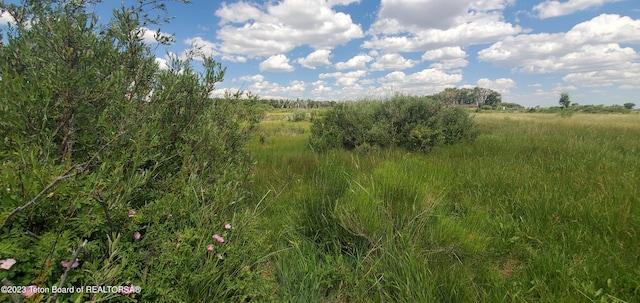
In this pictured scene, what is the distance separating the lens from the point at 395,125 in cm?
763

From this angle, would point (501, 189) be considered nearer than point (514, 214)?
No

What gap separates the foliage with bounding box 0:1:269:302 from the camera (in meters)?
1.18

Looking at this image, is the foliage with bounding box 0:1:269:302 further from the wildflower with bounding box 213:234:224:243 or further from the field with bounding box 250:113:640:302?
the field with bounding box 250:113:640:302

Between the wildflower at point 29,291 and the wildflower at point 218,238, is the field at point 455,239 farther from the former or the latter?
the wildflower at point 29,291

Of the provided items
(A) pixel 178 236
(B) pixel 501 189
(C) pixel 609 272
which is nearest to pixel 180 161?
(A) pixel 178 236

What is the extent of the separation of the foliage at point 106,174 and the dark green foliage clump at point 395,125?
5.04 meters

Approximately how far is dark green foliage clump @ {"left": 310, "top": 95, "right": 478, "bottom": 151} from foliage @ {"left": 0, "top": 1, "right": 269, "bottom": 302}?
5041 mm

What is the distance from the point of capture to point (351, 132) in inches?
306

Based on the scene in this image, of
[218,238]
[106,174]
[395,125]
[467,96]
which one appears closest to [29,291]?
[106,174]

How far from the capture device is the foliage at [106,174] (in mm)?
1182

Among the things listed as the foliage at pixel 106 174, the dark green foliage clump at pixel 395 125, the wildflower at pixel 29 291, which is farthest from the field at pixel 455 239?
the dark green foliage clump at pixel 395 125

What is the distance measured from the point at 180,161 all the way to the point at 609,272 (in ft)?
10.9

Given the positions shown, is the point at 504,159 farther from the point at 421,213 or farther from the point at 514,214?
the point at 421,213

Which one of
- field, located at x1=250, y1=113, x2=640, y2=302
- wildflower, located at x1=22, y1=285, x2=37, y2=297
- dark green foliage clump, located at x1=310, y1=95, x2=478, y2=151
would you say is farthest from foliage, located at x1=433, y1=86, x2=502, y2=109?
wildflower, located at x1=22, y1=285, x2=37, y2=297
